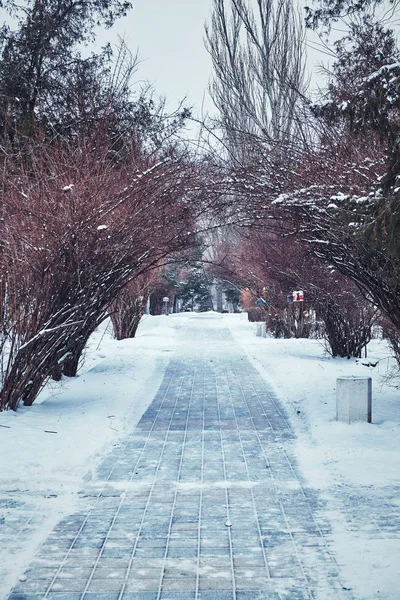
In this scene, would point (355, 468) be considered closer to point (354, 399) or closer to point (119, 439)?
point (354, 399)

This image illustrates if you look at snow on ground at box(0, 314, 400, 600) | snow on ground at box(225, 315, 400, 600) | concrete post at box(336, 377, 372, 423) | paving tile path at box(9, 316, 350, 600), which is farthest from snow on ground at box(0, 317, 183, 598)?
concrete post at box(336, 377, 372, 423)

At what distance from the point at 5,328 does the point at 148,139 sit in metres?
5.40

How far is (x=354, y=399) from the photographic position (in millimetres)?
7855

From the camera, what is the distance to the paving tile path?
3.62 meters

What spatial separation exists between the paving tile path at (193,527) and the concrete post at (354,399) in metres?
0.70

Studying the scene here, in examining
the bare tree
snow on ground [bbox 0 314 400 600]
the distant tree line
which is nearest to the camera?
snow on ground [bbox 0 314 400 600]

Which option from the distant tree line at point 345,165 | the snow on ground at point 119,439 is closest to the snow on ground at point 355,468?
the snow on ground at point 119,439

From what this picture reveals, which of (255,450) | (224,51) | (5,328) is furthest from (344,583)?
(224,51)

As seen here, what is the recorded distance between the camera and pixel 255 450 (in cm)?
682

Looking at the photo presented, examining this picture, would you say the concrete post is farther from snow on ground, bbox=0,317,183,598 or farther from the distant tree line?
snow on ground, bbox=0,317,183,598

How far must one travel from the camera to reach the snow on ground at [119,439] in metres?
4.11

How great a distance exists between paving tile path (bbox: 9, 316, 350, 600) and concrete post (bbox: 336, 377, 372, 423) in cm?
70

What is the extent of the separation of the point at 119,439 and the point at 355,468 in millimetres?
2575

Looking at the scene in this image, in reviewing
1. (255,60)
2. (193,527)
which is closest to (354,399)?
(193,527)
